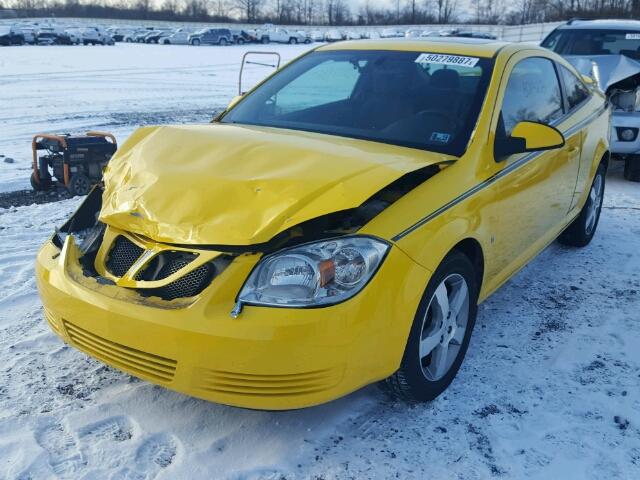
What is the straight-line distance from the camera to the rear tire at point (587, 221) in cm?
502

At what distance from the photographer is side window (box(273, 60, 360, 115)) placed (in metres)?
3.81

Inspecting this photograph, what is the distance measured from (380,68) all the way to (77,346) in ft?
7.54

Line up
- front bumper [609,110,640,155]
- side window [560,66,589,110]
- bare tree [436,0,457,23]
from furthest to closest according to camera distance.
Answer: bare tree [436,0,457,23] < front bumper [609,110,640,155] < side window [560,66,589,110]

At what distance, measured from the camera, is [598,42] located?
8.92 m

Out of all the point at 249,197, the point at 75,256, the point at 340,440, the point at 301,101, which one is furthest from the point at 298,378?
the point at 301,101

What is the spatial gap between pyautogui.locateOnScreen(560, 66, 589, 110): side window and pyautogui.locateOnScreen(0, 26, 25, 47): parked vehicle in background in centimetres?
4239

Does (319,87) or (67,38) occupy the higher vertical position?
(67,38)

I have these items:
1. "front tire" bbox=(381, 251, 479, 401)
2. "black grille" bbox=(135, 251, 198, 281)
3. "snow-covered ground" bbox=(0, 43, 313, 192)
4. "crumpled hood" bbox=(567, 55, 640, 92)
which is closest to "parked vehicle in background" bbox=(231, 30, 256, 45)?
"snow-covered ground" bbox=(0, 43, 313, 192)

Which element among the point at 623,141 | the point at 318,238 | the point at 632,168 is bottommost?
the point at 632,168

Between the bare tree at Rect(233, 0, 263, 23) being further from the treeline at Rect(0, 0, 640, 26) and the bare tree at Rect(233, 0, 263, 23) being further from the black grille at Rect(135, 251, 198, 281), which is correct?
the black grille at Rect(135, 251, 198, 281)

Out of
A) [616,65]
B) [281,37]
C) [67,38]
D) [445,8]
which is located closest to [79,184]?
[616,65]

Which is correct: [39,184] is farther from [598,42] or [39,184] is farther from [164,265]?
[598,42]

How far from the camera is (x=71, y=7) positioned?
95.1 metres

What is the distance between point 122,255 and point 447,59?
2173 millimetres
